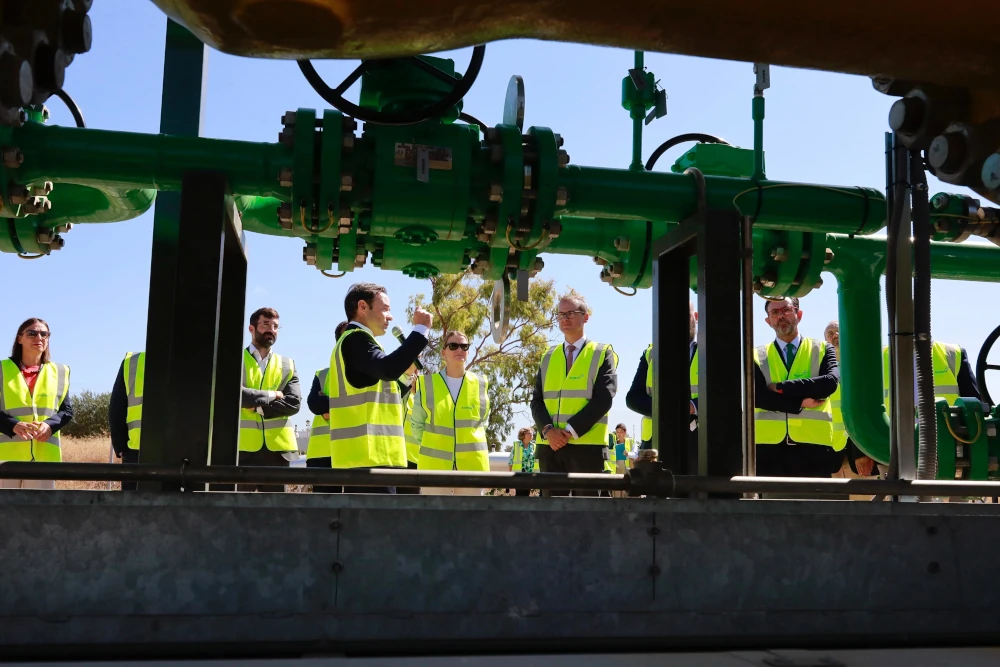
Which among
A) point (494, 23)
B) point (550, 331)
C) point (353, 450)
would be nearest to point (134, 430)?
point (353, 450)

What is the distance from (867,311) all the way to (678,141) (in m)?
1.03

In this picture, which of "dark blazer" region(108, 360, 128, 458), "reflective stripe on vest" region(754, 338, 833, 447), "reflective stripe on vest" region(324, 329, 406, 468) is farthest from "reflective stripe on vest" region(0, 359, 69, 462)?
"reflective stripe on vest" region(754, 338, 833, 447)

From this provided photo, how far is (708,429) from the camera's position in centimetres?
247

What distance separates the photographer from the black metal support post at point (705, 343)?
2.48 m

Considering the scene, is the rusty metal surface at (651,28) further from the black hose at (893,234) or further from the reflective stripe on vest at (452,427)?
the reflective stripe on vest at (452,427)

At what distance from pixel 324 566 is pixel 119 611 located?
43 cm

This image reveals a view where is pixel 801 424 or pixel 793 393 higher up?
pixel 793 393

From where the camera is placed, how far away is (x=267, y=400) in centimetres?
532

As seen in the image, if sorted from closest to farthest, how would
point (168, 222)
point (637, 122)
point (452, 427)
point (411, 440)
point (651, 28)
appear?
point (651, 28) < point (168, 222) < point (637, 122) < point (452, 427) < point (411, 440)

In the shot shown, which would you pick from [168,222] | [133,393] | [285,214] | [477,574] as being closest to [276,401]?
[133,393]

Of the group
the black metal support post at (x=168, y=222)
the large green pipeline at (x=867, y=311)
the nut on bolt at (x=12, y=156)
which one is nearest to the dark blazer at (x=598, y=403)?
the large green pipeline at (x=867, y=311)

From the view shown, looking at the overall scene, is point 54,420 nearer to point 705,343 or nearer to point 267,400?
point 267,400

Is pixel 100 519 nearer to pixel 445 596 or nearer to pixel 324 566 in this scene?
pixel 324 566

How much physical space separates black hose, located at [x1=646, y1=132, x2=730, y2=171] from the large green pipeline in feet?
2.22
